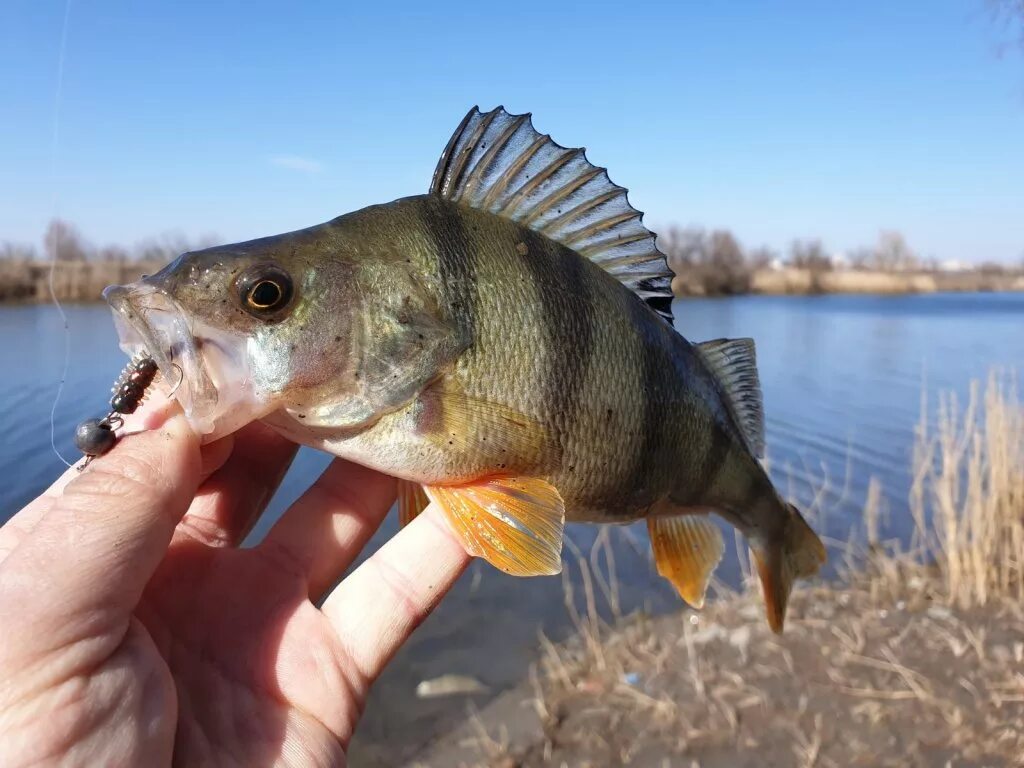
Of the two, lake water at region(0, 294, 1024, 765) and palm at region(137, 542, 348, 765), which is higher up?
palm at region(137, 542, 348, 765)

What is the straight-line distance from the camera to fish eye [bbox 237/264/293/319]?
1.57m

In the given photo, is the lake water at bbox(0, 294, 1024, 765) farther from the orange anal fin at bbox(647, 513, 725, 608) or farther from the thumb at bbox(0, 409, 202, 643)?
the thumb at bbox(0, 409, 202, 643)

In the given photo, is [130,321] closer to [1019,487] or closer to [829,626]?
[829,626]

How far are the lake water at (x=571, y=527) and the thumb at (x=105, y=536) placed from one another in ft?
10.7

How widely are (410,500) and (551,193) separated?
96 cm

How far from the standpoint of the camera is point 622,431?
1902 mm

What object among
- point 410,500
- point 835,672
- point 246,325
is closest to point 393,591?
point 410,500

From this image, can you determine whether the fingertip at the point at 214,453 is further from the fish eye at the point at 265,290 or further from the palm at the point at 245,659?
the fish eye at the point at 265,290

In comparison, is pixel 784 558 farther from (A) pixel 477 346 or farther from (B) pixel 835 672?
(B) pixel 835 672

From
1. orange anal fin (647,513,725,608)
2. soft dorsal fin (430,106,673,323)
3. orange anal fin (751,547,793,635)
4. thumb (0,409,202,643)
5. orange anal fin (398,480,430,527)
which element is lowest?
orange anal fin (751,547,793,635)

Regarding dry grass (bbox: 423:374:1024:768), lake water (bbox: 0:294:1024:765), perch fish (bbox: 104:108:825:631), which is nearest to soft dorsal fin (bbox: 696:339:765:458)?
perch fish (bbox: 104:108:825:631)

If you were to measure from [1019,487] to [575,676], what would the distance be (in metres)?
3.76

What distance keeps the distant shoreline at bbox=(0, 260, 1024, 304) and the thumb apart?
7012 mm

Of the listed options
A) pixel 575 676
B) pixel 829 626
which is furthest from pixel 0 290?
pixel 829 626
